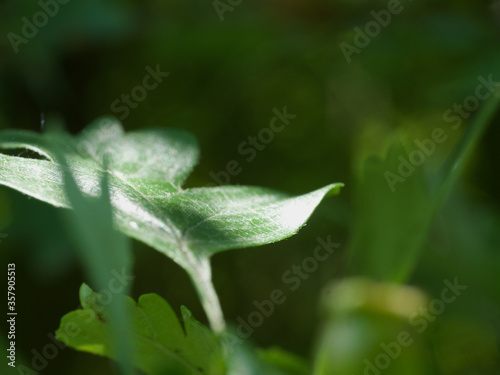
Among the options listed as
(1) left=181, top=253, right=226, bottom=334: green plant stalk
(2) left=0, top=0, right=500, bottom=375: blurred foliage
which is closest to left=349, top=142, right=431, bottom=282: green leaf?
(1) left=181, top=253, right=226, bottom=334: green plant stalk

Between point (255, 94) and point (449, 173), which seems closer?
point (449, 173)

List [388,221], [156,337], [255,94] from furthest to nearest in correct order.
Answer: [255,94]
[388,221]
[156,337]

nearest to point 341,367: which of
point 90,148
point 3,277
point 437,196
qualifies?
point 437,196

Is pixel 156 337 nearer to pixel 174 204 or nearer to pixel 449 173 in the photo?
pixel 174 204

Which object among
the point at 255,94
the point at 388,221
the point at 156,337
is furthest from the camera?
the point at 255,94

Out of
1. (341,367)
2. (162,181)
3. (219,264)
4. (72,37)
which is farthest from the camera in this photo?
(219,264)

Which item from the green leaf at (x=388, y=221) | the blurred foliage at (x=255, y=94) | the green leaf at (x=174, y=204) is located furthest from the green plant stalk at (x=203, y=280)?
the blurred foliage at (x=255, y=94)

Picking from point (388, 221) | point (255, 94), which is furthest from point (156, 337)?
point (255, 94)

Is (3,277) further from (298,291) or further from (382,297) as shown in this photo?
(382,297)
